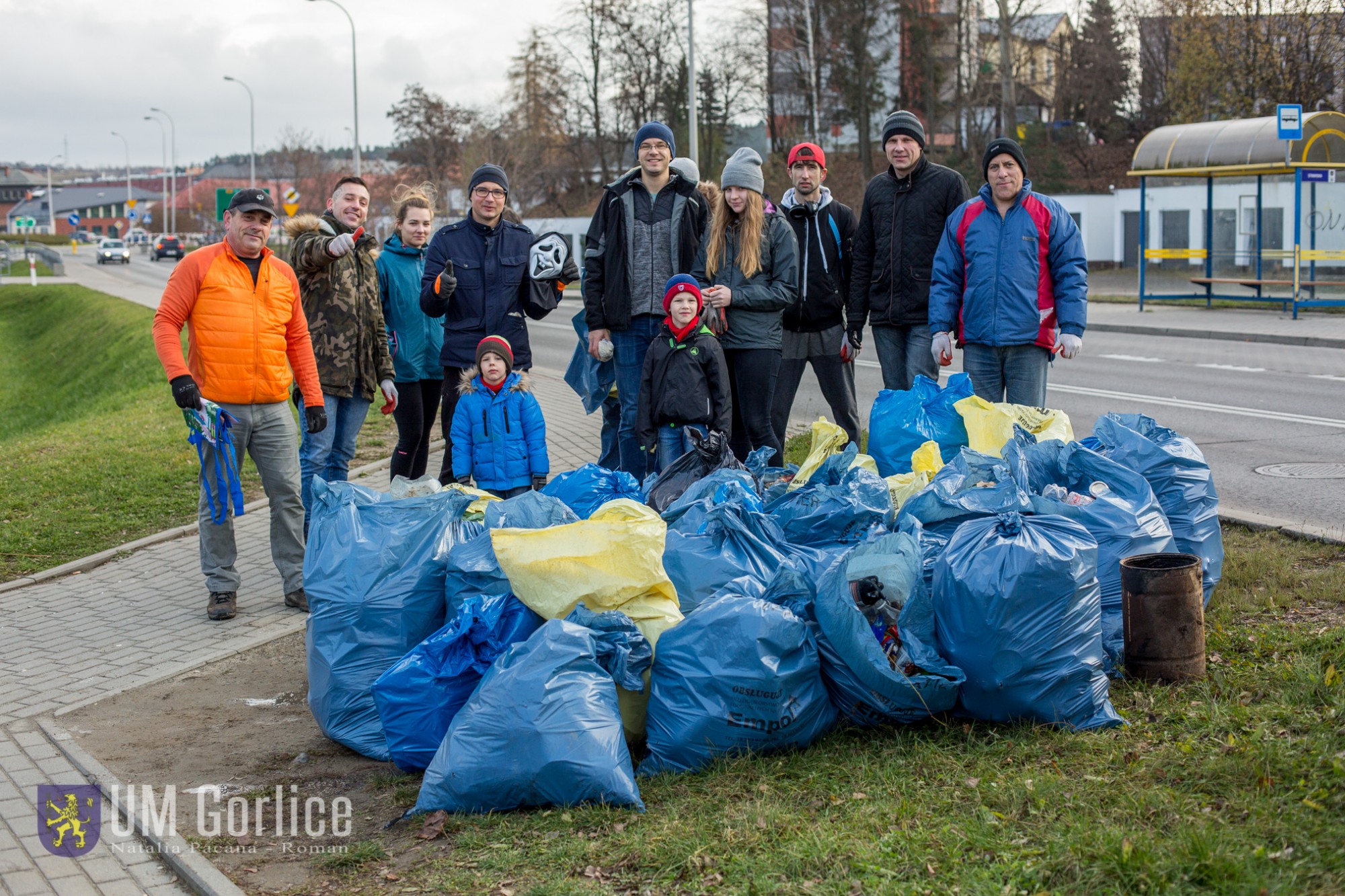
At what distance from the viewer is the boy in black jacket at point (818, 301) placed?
22.7 ft

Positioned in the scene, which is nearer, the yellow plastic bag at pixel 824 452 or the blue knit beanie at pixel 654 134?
the yellow plastic bag at pixel 824 452

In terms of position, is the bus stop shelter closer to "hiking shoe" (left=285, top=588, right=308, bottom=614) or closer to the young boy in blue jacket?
the young boy in blue jacket

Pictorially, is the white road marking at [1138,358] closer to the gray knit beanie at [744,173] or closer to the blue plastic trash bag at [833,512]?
the gray knit beanie at [744,173]

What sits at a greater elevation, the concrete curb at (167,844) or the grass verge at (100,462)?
the grass verge at (100,462)

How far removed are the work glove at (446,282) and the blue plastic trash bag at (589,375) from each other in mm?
901

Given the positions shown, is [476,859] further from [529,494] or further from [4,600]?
[4,600]

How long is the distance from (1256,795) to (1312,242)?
19.0 metres

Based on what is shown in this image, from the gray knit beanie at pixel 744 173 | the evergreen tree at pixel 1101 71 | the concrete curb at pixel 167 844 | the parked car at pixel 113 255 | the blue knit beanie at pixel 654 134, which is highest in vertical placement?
the evergreen tree at pixel 1101 71

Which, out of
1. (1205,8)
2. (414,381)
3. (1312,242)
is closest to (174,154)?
(1205,8)

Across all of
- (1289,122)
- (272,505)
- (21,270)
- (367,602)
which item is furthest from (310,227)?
(21,270)

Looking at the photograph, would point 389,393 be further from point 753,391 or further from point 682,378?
point 753,391

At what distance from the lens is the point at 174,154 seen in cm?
8744

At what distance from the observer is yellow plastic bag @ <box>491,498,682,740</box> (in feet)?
13.3

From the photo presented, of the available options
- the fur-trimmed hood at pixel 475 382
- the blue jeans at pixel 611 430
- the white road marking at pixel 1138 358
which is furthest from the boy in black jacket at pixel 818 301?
the white road marking at pixel 1138 358
